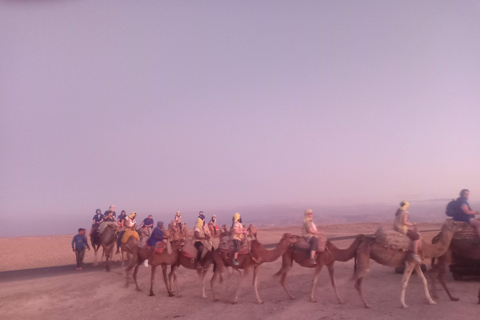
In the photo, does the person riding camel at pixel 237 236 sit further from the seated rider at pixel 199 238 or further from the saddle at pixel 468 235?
the saddle at pixel 468 235

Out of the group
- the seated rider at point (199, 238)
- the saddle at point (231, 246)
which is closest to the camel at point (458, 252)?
the saddle at point (231, 246)

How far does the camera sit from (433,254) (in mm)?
11359

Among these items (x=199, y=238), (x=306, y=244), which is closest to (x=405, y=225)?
(x=306, y=244)

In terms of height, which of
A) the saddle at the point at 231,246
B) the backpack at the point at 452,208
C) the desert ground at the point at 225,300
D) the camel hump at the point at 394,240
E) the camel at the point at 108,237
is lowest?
the desert ground at the point at 225,300

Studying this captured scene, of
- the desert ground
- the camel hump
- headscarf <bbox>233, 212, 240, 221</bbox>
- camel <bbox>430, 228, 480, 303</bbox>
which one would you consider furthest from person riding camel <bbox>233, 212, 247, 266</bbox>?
camel <bbox>430, 228, 480, 303</bbox>

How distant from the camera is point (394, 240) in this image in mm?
11023

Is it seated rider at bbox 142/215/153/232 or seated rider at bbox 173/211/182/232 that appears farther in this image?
seated rider at bbox 142/215/153/232

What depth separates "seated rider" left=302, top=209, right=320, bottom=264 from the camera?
1190cm

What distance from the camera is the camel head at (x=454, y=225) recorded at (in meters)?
11.7

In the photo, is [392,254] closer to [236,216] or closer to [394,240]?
[394,240]

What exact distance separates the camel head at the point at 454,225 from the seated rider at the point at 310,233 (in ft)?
13.7

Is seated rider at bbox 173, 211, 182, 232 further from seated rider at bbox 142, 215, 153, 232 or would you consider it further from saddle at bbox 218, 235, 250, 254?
saddle at bbox 218, 235, 250, 254

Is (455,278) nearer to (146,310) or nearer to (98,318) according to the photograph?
(146,310)

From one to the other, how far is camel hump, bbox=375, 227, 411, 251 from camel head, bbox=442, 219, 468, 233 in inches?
65.6
